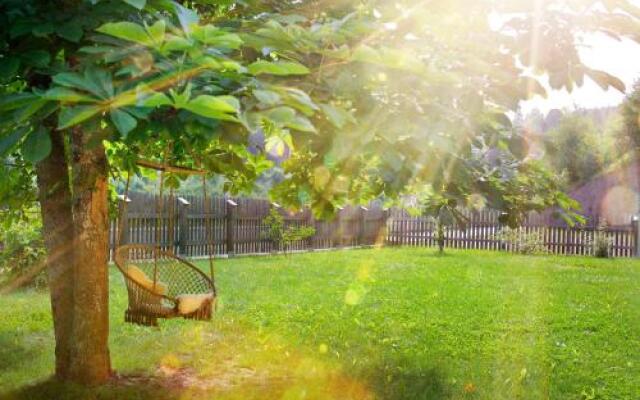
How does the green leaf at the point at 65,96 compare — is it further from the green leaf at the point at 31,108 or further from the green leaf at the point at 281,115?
the green leaf at the point at 281,115

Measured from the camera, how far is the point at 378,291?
9602 mm

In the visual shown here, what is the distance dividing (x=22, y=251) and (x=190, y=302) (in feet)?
18.0

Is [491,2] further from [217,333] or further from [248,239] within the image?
[248,239]

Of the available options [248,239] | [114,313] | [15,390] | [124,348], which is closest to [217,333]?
[124,348]

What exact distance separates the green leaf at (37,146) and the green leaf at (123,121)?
461 millimetres

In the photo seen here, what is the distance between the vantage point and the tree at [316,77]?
1737mm

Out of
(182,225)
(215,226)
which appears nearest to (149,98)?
(182,225)

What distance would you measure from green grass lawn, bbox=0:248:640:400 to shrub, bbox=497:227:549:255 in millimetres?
7067

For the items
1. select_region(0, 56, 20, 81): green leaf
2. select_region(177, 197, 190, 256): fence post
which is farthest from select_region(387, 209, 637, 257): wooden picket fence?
select_region(0, 56, 20, 81): green leaf

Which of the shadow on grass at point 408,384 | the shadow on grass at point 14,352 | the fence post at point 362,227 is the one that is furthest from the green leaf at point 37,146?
the fence post at point 362,227

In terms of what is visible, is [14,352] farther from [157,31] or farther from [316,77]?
[157,31]

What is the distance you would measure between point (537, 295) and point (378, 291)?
221 cm

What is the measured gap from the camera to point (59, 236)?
4535 mm

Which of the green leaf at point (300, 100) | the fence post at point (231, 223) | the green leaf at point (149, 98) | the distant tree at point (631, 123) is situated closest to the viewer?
the green leaf at point (149, 98)
